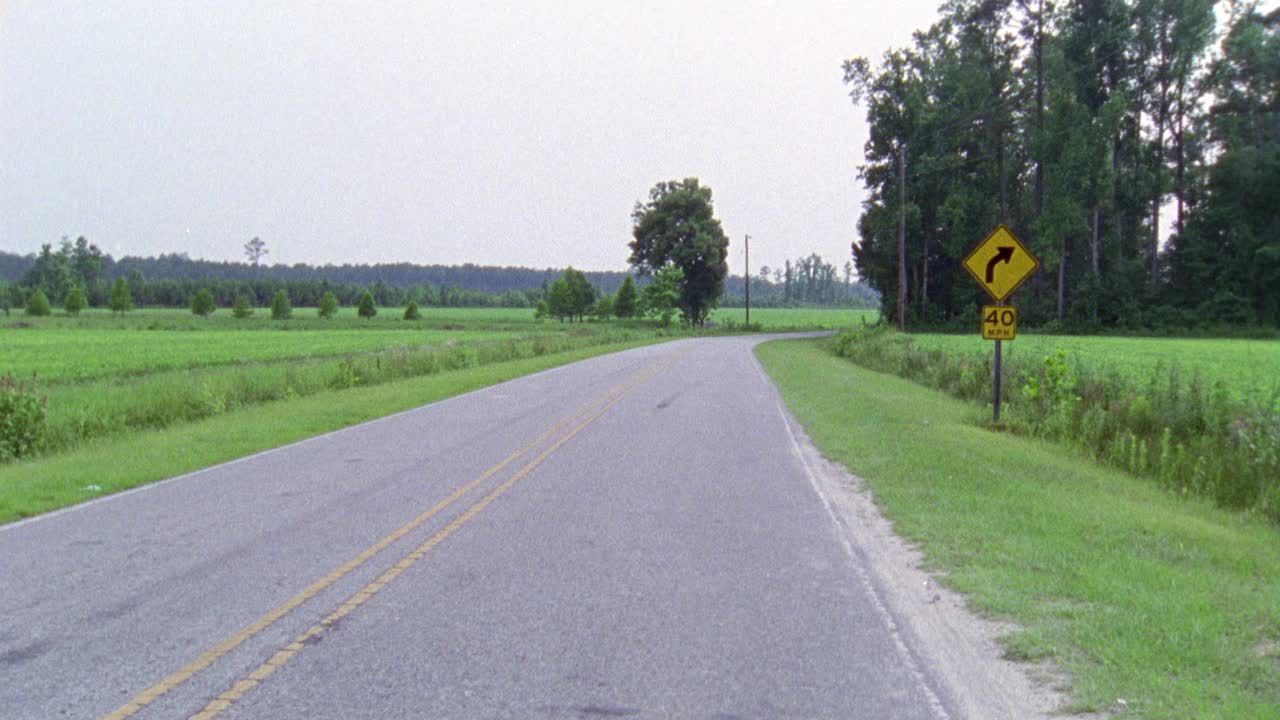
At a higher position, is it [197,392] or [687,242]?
[687,242]

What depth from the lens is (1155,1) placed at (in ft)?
188

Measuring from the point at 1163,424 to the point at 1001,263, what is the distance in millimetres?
3419

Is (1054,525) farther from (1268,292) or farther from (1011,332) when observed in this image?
(1268,292)

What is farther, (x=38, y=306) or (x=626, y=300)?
(x=626, y=300)

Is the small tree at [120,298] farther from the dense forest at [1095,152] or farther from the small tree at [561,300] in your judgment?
the dense forest at [1095,152]

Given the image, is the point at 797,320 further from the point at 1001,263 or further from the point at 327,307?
the point at 1001,263

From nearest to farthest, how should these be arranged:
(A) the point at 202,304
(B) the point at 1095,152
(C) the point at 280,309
A: (B) the point at 1095,152
(C) the point at 280,309
(A) the point at 202,304

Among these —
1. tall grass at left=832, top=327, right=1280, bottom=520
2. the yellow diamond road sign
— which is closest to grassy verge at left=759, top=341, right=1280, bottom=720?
tall grass at left=832, top=327, right=1280, bottom=520

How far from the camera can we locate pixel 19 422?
13438 millimetres

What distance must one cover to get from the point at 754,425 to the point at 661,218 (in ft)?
276

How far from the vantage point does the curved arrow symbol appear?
14.8m

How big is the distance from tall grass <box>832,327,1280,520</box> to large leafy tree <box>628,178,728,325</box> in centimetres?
7686

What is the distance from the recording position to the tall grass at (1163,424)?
33.5 ft

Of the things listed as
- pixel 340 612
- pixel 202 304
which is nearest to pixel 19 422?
pixel 340 612
